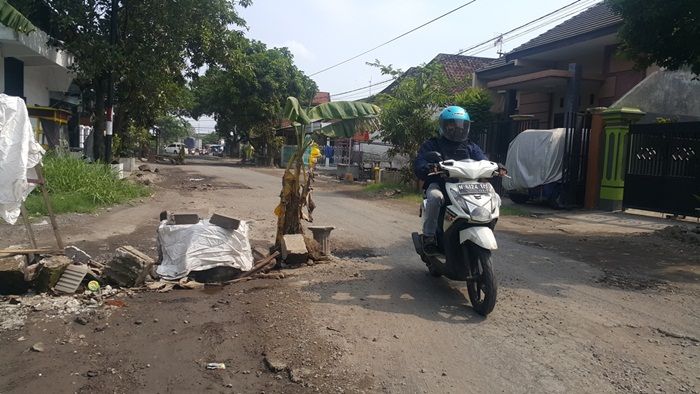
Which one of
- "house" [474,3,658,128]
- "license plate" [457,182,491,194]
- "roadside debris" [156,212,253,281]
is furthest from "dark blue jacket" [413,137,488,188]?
"house" [474,3,658,128]

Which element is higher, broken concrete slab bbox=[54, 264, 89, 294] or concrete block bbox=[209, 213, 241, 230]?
concrete block bbox=[209, 213, 241, 230]

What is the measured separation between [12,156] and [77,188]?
25.8 ft

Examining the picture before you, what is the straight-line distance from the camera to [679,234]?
387 inches

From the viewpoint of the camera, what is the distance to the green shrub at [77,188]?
10.9 meters

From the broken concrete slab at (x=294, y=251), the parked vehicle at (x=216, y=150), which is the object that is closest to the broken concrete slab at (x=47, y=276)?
the broken concrete slab at (x=294, y=251)

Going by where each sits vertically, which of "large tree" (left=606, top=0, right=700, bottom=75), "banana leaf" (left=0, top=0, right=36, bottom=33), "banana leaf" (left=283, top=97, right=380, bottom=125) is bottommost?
"banana leaf" (left=283, top=97, right=380, bottom=125)

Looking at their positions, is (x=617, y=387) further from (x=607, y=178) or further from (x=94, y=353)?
(x=607, y=178)

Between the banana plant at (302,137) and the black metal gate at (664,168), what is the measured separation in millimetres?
7762

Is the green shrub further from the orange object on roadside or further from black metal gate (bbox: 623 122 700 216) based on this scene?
black metal gate (bbox: 623 122 700 216)

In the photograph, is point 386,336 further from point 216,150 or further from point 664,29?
point 216,150

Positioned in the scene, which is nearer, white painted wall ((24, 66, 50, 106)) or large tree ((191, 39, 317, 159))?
white painted wall ((24, 66, 50, 106))

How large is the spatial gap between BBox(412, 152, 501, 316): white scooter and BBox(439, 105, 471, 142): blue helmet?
53 centimetres

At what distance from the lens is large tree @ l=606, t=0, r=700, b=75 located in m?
8.11

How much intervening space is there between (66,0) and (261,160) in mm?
26493
